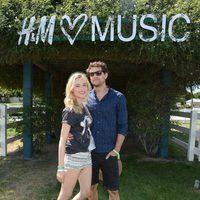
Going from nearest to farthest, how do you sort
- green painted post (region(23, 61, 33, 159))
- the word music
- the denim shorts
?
the denim shorts → the word music → green painted post (region(23, 61, 33, 159))

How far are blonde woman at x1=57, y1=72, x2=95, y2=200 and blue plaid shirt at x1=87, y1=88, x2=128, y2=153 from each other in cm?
13

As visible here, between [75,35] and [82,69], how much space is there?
184 inches

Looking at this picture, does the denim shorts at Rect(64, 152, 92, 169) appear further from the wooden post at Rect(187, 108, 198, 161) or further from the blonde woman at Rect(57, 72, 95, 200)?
the wooden post at Rect(187, 108, 198, 161)

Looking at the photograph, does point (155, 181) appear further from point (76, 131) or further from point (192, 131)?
point (76, 131)

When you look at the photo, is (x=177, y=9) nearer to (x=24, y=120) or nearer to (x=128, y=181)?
(x=128, y=181)

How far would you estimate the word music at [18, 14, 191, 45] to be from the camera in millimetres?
6367

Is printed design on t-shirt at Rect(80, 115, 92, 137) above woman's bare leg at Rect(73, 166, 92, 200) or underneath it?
above

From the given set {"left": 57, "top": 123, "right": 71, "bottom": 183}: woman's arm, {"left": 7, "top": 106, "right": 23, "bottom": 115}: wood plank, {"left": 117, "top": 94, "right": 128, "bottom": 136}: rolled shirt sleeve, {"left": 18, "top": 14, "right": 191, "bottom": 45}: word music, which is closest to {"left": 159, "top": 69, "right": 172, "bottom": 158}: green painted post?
{"left": 18, "top": 14, "right": 191, "bottom": 45}: word music

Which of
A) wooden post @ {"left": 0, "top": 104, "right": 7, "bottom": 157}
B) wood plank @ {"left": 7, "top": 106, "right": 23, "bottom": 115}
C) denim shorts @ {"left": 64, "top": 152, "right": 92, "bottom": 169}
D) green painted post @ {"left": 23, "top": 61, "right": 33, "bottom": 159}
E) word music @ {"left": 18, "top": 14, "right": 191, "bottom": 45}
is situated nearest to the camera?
denim shorts @ {"left": 64, "top": 152, "right": 92, "bottom": 169}

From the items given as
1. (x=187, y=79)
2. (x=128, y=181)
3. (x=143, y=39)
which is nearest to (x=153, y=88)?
(x=187, y=79)

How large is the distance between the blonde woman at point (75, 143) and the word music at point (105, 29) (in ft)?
9.10

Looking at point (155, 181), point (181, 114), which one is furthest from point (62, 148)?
point (181, 114)

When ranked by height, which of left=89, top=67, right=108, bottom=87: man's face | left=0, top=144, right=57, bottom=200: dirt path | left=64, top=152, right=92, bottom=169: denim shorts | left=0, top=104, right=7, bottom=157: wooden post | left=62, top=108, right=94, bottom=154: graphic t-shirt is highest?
left=89, top=67, right=108, bottom=87: man's face

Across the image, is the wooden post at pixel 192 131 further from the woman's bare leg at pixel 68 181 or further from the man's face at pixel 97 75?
the woman's bare leg at pixel 68 181
